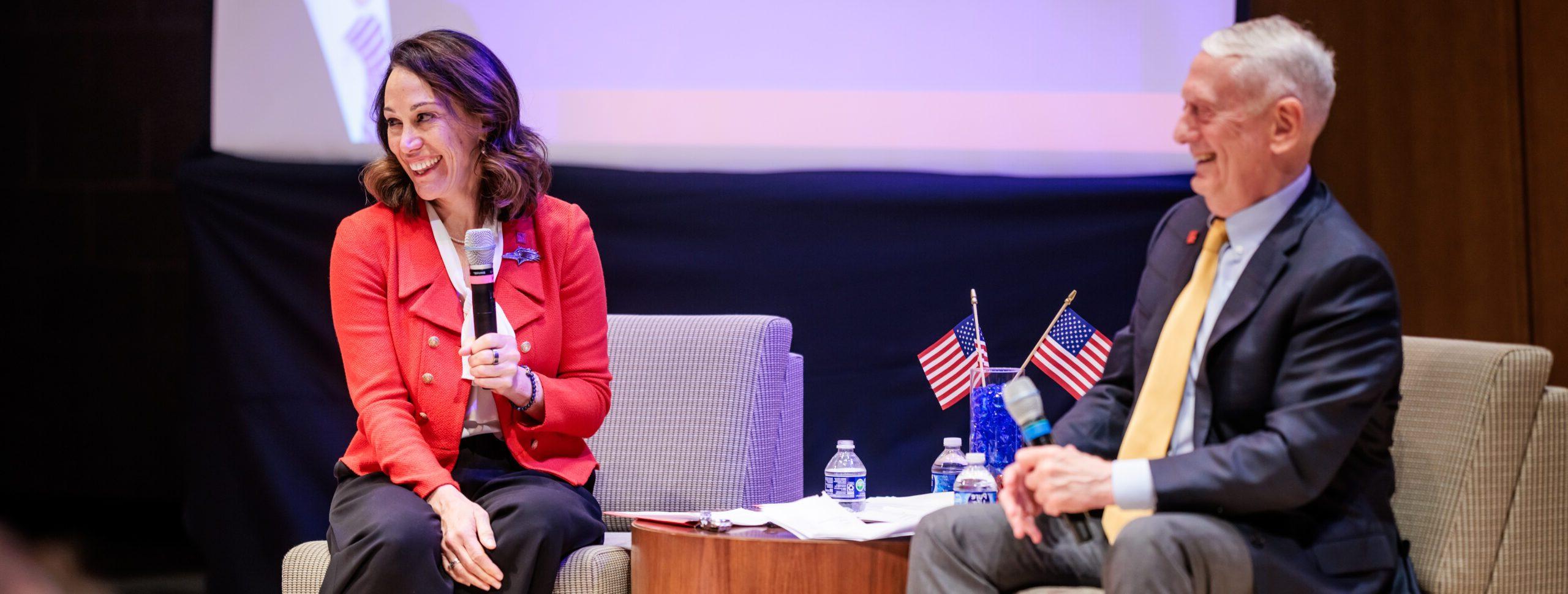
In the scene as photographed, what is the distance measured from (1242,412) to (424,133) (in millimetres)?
1666

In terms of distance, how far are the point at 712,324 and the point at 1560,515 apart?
1.92 meters

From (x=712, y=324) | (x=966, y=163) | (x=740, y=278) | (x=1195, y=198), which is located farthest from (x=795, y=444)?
(x=1195, y=198)

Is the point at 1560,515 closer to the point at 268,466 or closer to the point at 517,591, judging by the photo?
the point at 517,591

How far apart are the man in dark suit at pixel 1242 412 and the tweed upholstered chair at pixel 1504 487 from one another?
9.8 inches

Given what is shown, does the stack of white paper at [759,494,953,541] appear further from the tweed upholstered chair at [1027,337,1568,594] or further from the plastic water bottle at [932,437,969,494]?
the tweed upholstered chair at [1027,337,1568,594]

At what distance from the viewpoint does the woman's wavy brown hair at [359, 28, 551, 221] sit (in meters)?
2.68

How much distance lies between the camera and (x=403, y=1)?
393 centimetres

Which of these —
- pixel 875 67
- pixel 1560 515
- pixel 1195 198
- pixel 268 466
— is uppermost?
pixel 875 67

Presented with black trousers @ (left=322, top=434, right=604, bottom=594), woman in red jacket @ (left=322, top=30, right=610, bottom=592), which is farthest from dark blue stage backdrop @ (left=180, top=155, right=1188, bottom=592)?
black trousers @ (left=322, top=434, right=604, bottom=594)

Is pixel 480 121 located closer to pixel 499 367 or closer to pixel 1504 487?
pixel 499 367

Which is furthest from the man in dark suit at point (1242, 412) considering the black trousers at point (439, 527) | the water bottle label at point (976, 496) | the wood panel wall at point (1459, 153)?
the wood panel wall at point (1459, 153)

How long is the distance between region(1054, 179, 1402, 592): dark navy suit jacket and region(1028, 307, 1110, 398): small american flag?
4.31ft

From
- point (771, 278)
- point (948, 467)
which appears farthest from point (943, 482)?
point (771, 278)

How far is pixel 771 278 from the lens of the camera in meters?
3.90
